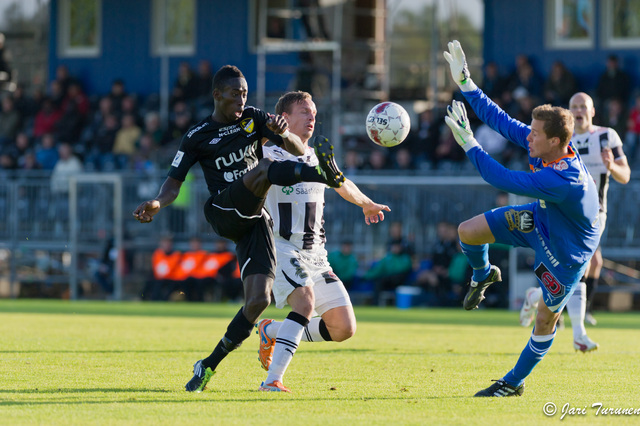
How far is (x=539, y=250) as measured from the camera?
7.15m

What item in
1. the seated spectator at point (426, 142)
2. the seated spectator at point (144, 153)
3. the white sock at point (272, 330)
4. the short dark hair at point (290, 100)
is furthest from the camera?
the seated spectator at point (144, 153)

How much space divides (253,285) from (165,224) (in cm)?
1279

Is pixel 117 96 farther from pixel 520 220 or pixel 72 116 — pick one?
pixel 520 220

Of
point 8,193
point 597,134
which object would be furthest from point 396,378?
point 8,193

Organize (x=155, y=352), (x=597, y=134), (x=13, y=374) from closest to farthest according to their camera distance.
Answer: (x=13, y=374) < (x=155, y=352) < (x=597, y=134)

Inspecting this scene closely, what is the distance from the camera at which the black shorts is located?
22.4 feet

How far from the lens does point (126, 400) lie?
638 cm

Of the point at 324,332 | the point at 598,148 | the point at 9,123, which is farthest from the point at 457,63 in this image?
the point at 9,123

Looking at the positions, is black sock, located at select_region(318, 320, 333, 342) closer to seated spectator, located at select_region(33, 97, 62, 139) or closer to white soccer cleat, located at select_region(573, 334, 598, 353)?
white soccer cleat, located at select_region(573, 334, 598, 353)

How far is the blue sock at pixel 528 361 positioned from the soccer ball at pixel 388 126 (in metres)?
2.08

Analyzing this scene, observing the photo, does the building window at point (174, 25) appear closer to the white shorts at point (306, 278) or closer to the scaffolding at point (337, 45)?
the scaffolding at point (337, 45)

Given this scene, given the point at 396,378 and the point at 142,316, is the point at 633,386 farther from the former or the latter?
the point at 142,316

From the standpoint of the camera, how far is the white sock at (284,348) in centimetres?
696

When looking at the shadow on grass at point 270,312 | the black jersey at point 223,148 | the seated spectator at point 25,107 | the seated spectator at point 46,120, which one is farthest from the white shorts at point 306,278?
the seated spectator at point 25,107
